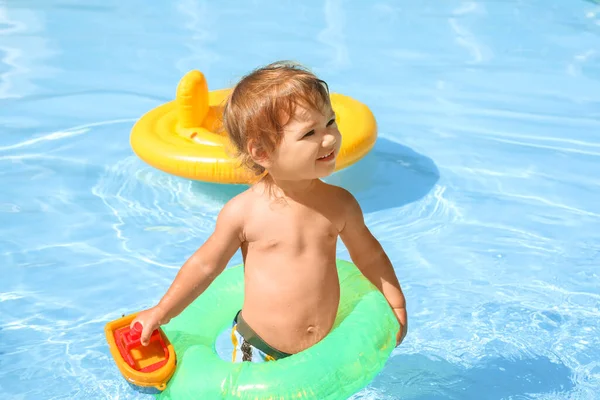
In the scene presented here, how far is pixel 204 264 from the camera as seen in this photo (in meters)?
2.77

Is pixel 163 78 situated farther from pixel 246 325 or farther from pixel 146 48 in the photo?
pixel 246 325

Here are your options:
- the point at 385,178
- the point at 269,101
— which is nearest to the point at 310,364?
the point at 269,101

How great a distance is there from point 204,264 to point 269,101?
0.58 metres

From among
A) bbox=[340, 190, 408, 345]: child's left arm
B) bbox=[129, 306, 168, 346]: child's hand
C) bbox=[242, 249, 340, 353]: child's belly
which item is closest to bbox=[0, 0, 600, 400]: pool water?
bbox=[340, 190, 408, 345]: child's left arm

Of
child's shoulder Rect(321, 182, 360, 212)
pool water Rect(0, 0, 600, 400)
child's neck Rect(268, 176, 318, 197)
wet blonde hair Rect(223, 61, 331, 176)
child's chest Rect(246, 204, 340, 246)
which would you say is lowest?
pool water Rect(0, 0, 600, 400)

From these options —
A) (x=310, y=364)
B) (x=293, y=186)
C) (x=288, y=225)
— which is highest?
(x=293, y=186)

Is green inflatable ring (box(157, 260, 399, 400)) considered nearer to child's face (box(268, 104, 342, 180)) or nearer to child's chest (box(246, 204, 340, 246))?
child's chest (box(246, 204, 340, 246))

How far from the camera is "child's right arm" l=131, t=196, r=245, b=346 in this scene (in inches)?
108

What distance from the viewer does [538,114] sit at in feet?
21.1

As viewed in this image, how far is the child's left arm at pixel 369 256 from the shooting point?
2.84 meters

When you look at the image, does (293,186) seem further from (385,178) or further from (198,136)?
(385,178)

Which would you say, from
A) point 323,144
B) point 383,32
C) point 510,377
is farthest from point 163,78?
point 323,144

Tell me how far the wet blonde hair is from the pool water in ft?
5.05

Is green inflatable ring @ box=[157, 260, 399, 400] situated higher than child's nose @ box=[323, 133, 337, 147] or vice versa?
child's nose @ box=[323, 133, 337, 147]
